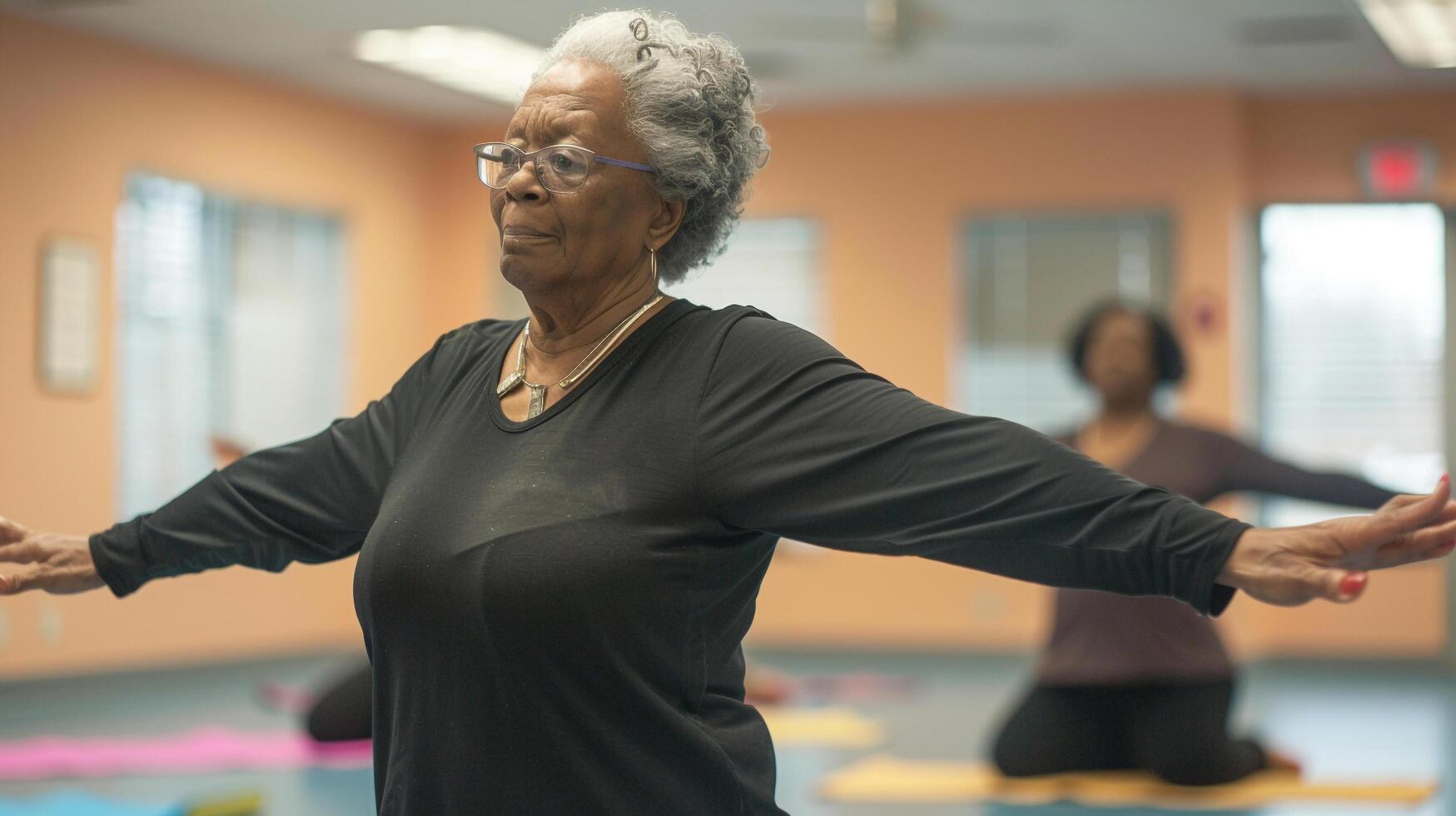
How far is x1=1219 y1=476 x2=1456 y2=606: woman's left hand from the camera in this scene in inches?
49.2

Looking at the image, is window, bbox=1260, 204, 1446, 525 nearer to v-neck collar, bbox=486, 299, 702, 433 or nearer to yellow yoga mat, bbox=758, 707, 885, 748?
yellow yoga mat, bbox=758, 707, 885, 748

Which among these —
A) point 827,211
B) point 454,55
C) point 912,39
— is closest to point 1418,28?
point 912,39

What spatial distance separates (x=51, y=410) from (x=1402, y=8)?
20.1ft

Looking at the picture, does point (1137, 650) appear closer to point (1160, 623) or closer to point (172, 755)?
point (1160, 623)

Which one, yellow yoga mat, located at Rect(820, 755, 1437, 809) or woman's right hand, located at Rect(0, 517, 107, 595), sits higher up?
Result: woman's right hand, located at Rect(0, 517, 107, 595)

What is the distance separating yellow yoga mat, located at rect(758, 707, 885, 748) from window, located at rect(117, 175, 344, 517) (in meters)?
3.11

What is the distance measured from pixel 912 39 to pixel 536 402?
19.5 ft

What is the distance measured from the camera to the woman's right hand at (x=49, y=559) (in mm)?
1944

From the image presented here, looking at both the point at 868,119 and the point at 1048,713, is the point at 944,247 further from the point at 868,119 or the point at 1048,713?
the point at 1048,713

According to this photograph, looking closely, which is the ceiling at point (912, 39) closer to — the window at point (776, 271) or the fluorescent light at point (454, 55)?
the fluorescent light at point (454, 55)

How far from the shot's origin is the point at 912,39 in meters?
7.33

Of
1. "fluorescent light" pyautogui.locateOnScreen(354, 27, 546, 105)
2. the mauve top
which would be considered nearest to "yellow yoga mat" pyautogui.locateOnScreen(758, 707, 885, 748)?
the mauve top

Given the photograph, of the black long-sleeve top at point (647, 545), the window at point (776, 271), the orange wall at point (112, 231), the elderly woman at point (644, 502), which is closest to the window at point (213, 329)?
the orange wall at point (112, 231)

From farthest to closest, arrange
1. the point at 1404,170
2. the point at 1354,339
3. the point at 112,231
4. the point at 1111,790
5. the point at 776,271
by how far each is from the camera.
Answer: the point at 776,271 → the point at 1354,339 → the point at 1404,170 → the point at 112,231 → the point at 1111,790
